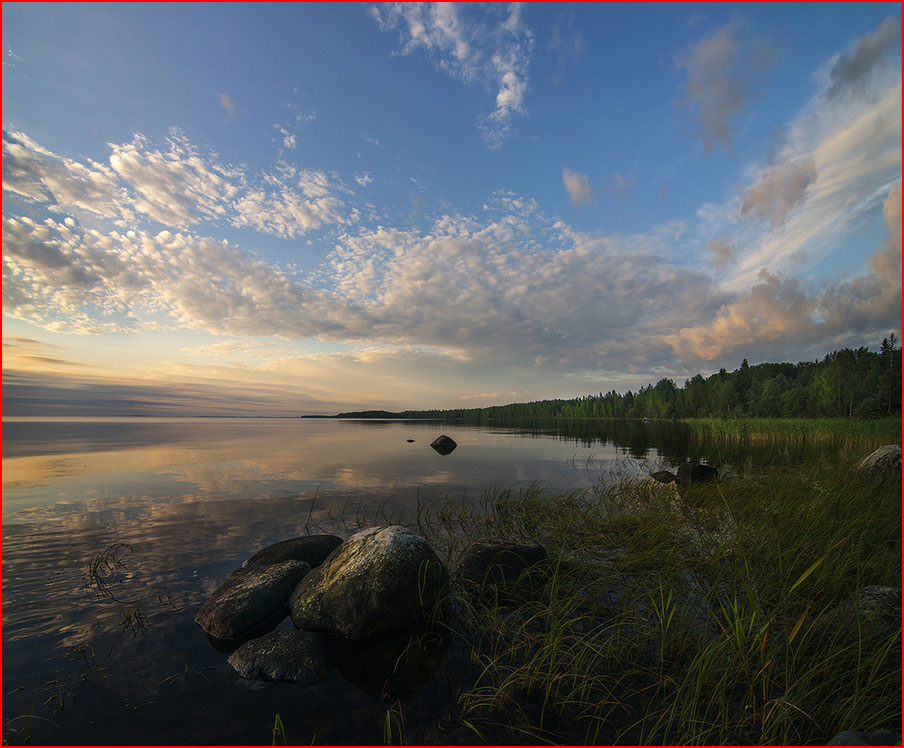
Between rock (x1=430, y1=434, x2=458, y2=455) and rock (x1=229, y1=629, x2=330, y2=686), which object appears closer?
rock (x1=229, y1=629, x2=330, y2=686)

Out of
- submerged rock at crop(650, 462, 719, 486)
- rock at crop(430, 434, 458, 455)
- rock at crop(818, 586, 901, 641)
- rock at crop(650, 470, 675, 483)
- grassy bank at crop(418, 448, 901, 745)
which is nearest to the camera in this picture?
grassy bank at crop(418, 448, 901, 745)

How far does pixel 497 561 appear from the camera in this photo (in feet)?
24.5

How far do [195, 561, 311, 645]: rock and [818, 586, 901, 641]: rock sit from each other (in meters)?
8.63

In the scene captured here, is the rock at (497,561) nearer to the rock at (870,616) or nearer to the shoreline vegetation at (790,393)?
the rock at (870,616)

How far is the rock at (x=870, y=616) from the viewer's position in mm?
4598

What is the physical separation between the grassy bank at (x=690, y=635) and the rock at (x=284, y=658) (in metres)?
2.18

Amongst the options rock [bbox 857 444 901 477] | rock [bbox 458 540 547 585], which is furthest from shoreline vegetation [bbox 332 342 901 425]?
rock [bbox 458 540 547 585]

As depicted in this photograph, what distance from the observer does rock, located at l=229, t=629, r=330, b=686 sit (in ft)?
16.7

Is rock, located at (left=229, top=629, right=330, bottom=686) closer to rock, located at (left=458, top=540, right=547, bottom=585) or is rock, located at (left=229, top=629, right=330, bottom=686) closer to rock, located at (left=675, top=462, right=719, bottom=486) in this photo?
rock, located at (left=458, top=540, right=547, bottom=585)

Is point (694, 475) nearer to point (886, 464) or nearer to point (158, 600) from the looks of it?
point (886, 464)

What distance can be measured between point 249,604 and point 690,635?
7390mm

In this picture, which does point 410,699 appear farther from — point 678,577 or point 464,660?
point 678,577

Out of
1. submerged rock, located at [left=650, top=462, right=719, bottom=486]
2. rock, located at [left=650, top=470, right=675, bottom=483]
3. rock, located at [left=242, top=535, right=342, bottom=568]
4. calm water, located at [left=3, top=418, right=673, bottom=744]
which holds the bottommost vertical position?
calm water, located at [left=3, top=418, right=673, bottom=744]

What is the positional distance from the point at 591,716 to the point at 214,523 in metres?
12.3
